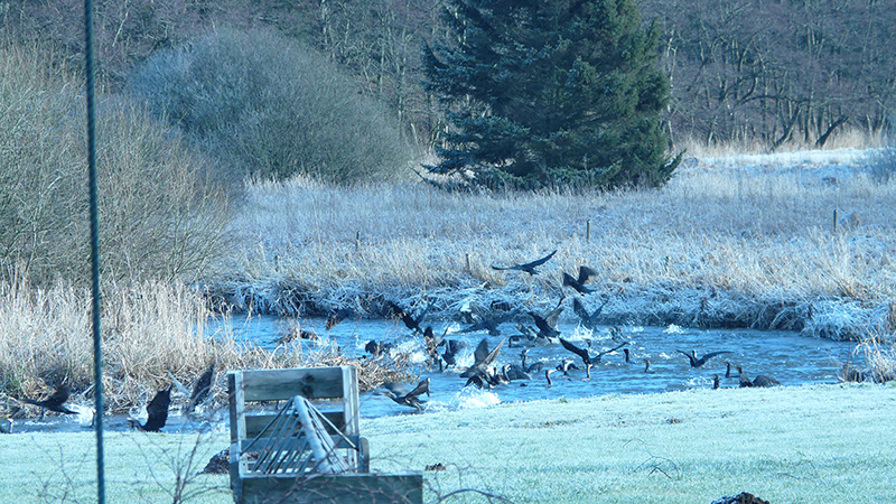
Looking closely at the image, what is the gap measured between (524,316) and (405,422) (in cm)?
881

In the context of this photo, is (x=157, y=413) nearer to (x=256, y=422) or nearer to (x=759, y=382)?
(x=256, y=422)

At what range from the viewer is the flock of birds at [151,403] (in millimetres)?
10055

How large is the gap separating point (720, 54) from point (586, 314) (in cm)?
3459

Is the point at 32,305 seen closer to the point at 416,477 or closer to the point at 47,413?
the point at 47,413

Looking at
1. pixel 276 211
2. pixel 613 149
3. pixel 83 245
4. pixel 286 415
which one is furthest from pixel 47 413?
pixel 613 149

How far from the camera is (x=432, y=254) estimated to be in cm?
2008

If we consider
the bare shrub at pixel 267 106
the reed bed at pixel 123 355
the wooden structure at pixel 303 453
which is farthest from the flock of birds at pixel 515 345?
the bare shrub at pixel 267 106

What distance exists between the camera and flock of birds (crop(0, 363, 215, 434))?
33.0ft

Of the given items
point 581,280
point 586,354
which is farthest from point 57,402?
point 581,280

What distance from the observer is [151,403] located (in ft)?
33.1

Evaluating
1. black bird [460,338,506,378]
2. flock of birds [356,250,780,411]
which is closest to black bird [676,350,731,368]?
flock of birds [356,250,780,411]

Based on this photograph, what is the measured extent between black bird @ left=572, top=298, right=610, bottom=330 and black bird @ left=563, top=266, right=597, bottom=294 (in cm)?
21

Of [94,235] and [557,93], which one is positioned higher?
[557,93]

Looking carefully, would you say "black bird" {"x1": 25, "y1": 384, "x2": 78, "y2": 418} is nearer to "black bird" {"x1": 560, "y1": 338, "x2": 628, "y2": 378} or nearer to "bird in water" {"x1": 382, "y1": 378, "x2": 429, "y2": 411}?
"bird in water" {"x1": 382, "y1": 378, "x2": 429, "y2": 411}
